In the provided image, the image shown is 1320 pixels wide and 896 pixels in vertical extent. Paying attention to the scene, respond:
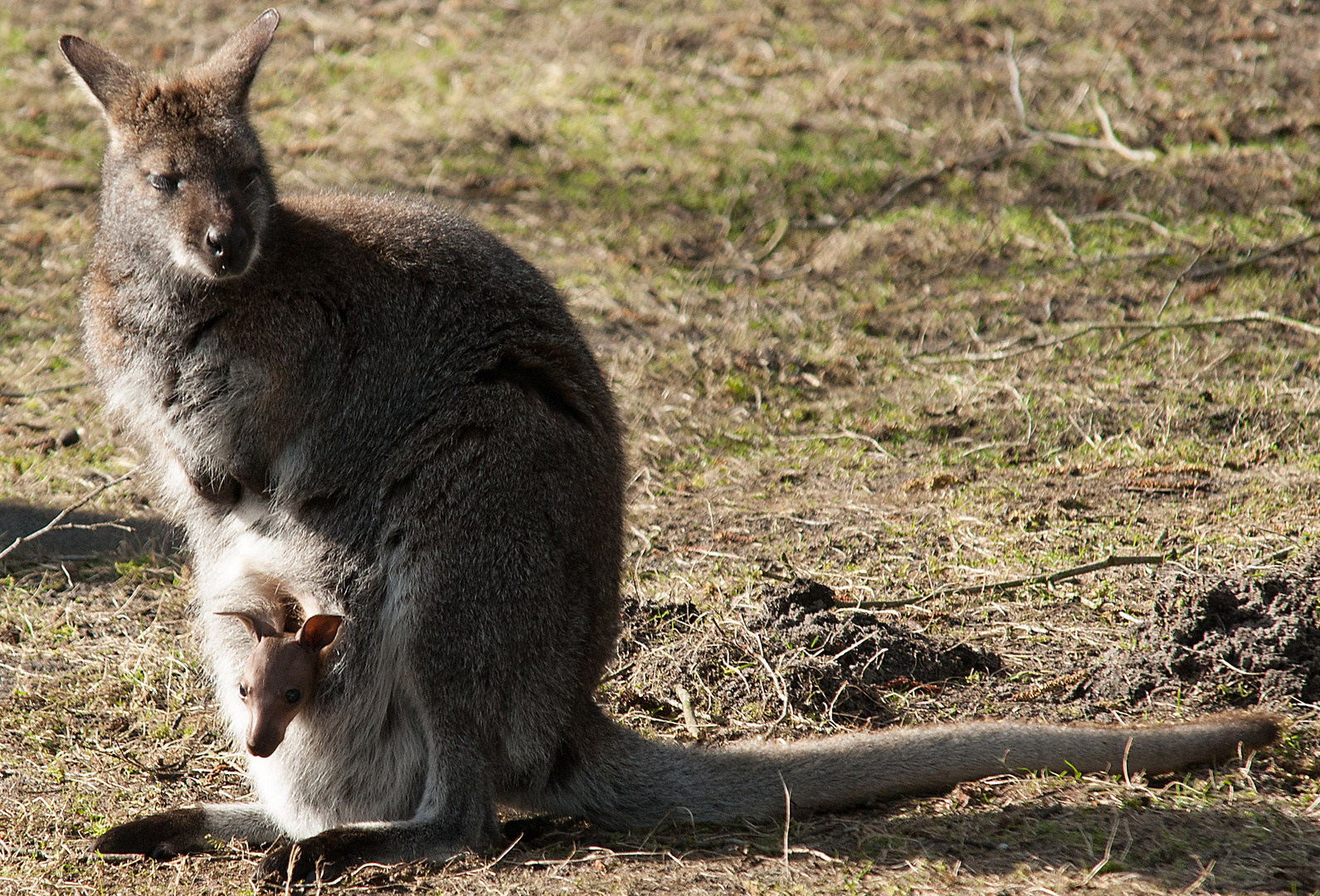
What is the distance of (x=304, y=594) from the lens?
3.29 m

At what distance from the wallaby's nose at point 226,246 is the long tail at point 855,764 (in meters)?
1.58

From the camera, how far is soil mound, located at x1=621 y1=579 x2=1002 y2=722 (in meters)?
3.75

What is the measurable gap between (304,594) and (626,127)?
5508 millimetres

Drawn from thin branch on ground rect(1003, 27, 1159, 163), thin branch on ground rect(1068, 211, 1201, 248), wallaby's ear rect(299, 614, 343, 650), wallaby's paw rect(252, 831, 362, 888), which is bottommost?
wallaby's paw rect(252, 831, 362, 888)

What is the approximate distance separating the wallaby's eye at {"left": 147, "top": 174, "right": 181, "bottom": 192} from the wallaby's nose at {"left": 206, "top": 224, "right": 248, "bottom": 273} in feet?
0.78

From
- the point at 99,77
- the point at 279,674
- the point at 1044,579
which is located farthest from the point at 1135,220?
the point at 279,674

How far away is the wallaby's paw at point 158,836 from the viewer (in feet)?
10.3

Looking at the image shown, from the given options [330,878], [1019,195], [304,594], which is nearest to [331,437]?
[304,594]

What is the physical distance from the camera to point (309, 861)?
2.98 metres

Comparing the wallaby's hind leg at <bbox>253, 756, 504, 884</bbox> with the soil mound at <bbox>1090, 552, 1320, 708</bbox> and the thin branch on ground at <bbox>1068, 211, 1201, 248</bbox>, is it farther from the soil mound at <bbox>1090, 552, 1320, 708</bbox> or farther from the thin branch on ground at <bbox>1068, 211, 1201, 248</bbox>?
the thin branch on ground at <bbox>1068, 211, 1201, 248</bbox>

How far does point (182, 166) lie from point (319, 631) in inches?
51.4

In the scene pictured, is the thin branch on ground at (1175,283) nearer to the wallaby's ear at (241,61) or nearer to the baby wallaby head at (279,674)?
the wallaby's ear at (241,61)

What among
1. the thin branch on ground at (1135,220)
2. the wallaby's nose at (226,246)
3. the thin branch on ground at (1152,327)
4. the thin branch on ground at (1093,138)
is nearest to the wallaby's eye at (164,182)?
the wallaby's nose at (226,246)

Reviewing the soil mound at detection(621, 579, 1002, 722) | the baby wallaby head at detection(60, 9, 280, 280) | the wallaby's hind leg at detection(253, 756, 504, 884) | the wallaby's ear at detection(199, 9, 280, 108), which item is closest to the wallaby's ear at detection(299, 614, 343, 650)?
the wallaby's hind leg at detection(253, 756, 504, 884)
